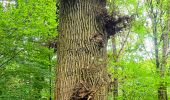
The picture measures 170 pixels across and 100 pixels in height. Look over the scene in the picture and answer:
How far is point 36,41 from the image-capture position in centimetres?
974

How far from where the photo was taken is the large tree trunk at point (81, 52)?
3.12 m

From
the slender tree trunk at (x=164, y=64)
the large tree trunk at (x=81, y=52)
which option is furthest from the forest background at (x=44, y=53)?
the large tree trunk at (x=81, y=52)

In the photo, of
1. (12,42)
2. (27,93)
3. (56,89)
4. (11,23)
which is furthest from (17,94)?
(56,89)

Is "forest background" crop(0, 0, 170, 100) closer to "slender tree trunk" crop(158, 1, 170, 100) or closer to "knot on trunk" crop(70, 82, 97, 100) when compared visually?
"slender tree trunk" crop(158, 1, 170, 100)

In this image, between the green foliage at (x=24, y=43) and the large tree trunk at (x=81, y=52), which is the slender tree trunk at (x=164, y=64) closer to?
the green foliage at (x=24, y=43)

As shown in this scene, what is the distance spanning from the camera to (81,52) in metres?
3.21

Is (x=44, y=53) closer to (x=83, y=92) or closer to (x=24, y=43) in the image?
(x=24, y=43)

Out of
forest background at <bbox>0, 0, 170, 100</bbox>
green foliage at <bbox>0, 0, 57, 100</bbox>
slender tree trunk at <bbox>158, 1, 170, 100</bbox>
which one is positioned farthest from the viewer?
slender tree trunk at <bbox>158, 1, 170, 100</bbox>

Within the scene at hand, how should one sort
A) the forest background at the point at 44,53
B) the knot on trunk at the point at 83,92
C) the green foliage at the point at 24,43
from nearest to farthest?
1. the knot on trunk at the point at 83,92
2. the green foliage at the point at 24,43
3. the forest background at the point at 44,53

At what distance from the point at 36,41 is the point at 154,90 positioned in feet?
18.0

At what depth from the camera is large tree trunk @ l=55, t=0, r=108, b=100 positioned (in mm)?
3125

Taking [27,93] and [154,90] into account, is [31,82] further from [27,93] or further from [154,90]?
[154,90]

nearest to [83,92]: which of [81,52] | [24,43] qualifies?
[81,52]

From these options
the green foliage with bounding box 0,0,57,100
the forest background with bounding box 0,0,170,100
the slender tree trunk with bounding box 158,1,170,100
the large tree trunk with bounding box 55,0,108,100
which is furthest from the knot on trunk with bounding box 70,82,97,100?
the slender tree trunk with bounding box 158,1,170,100
